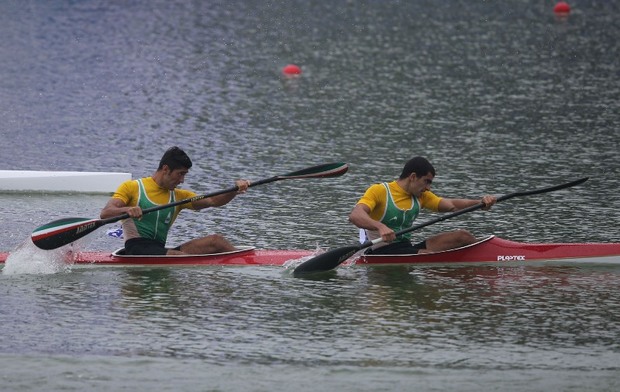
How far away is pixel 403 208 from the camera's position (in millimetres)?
14062

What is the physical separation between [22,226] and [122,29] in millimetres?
21600

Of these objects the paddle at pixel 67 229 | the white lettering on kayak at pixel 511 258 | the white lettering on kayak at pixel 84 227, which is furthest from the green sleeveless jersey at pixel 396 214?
the white lettering on kayak at pixel 84 227

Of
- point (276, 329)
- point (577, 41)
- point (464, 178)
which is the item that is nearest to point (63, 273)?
point (276, 329)

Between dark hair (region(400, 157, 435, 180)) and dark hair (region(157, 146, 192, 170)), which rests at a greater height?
dark hair (region(157, 146, 192, 170))

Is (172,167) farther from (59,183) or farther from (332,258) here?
(59,183)

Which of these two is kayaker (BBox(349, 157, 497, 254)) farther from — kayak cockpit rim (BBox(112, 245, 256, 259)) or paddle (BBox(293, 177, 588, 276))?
kayak cockpit rim (BBox(112, 245, 256, 259))

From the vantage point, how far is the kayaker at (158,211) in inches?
545

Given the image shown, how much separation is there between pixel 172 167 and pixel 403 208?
7.48 feet

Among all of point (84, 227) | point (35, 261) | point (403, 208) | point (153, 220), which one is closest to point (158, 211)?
point (153, 220)

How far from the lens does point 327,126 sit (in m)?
24.1

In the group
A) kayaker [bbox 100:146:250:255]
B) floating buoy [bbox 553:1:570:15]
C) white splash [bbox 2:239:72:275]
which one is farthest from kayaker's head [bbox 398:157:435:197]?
floating buoy [bbox 553:1:570:15]

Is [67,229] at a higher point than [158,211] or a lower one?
lower

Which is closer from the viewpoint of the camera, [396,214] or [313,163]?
[396,214]

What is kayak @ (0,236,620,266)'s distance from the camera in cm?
1402
